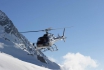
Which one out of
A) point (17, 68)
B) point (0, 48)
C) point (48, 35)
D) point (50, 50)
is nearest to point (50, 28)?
point (48, 35)

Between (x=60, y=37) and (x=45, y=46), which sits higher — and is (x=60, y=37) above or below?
above

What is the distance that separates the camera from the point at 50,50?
102 ft

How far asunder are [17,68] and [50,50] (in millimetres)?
6987

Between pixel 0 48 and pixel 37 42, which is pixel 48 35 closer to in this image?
pixel 37 42

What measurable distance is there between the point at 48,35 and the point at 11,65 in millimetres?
8392

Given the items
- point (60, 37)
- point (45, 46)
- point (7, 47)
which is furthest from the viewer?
point (7, 47)

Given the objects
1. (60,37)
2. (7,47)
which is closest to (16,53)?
(7,47)

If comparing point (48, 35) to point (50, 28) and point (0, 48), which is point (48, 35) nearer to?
point (50, 28)

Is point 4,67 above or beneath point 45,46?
beneath

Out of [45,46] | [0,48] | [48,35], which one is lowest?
[45,46]

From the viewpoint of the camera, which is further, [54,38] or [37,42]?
[54,38]

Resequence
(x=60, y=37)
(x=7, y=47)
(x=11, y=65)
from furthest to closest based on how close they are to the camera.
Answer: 1. (x=7, y=47)
2. (x=60, y=37)
3. (x=11, y=65)

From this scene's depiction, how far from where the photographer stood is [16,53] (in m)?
194

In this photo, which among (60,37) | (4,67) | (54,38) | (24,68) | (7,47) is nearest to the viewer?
(4,67)
